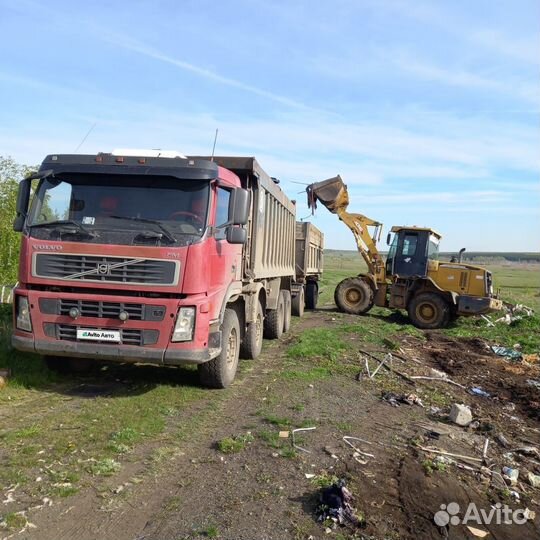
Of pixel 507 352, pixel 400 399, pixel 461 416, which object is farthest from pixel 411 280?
pixel 461 416

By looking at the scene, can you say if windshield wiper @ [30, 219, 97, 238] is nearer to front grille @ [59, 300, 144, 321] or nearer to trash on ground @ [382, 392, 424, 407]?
front grille @ [59, 300, 144, 321]

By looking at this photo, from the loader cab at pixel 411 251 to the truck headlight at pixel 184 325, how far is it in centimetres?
1148

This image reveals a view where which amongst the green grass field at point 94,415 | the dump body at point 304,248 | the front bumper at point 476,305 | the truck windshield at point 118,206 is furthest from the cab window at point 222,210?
the front bumper at point 476,305

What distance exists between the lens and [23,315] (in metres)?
6.09

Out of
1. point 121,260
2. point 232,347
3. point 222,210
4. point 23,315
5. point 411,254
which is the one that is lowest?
point 232,347

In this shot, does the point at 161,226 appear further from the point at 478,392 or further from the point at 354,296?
the point at 354,296

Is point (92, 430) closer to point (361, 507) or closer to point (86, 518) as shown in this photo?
point (86, 518)

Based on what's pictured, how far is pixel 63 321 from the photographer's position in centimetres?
594

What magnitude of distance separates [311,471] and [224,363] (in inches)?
103

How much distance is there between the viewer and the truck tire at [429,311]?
15741 millimetres

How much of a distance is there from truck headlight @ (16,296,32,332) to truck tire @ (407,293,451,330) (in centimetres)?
1228

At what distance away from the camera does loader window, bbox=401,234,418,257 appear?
16078 mm

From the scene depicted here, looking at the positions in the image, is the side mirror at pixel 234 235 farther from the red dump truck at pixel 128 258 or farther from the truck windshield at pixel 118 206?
the truck windshield at pixel 118 206

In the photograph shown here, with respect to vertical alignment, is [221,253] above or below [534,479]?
above
